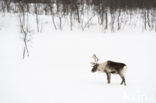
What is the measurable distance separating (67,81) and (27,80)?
2107 mm

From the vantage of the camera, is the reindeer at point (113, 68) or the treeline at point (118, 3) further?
the treeline at point (118, 3)

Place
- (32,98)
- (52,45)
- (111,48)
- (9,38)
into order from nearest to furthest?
1. (32,98)
2. (111,48)
3. (52,45)
4. (9,38)

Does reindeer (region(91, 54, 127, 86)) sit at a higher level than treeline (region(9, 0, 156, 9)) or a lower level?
lower

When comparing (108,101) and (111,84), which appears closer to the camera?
(108,101)

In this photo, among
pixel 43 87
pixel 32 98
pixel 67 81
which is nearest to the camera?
pixel 32 98

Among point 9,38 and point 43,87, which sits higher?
point 9,38

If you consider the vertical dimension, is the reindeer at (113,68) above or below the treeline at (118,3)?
below

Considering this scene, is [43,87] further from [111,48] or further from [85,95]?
[111,48]

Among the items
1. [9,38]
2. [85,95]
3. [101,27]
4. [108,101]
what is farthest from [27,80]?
[101,27]

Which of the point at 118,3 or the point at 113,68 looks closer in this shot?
the point at 113,68

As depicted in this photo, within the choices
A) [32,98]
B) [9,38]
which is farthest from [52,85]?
[9,38]

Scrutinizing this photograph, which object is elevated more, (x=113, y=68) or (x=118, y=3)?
(x=118, y=3)

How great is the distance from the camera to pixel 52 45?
920 inches

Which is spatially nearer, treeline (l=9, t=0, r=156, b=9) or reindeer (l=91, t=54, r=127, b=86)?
reindeer (l=91, t=54, r=127, b=86)
